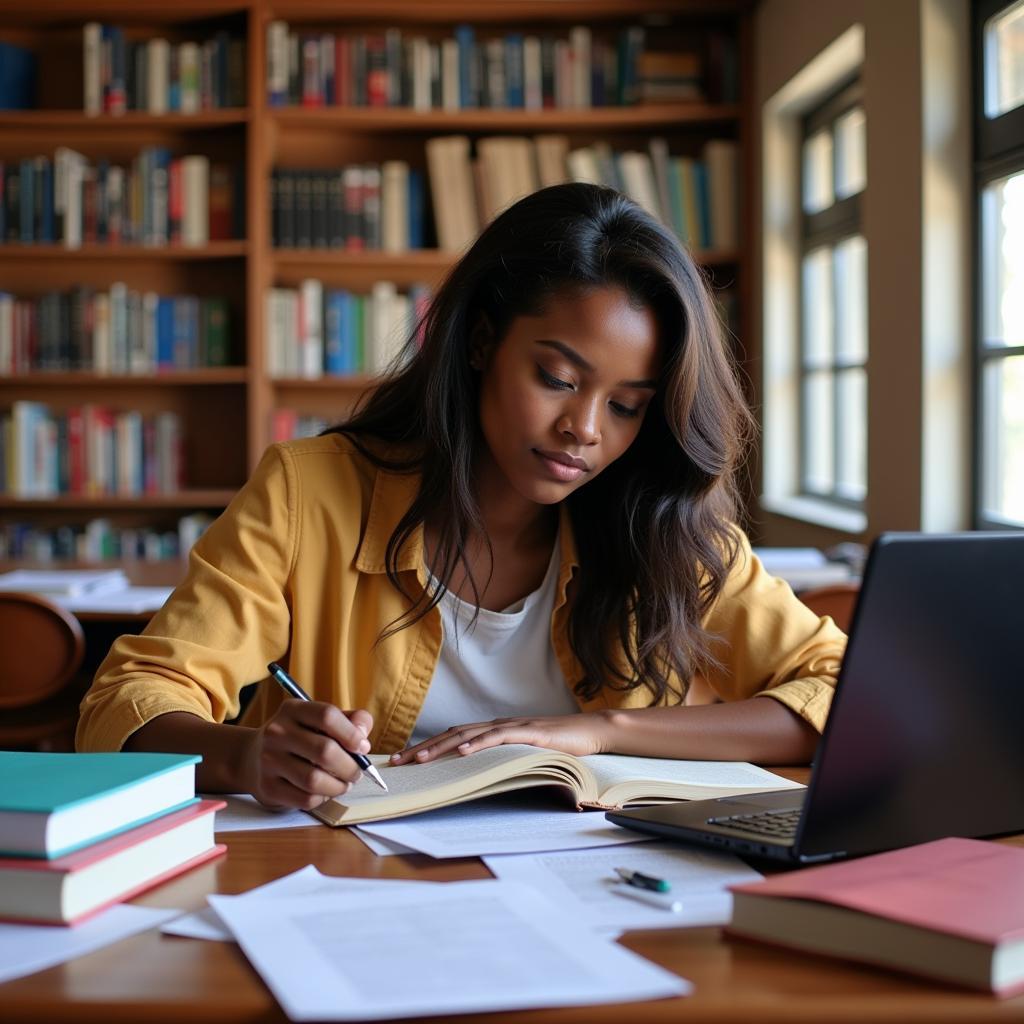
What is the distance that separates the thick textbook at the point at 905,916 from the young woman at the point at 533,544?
507mm

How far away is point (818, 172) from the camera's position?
4.34 metres

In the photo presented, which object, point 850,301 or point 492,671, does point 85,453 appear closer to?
point 850,301

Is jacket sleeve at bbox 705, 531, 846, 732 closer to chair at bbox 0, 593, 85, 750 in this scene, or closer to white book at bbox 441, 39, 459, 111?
chair at bbox 0, 593, 85, 750

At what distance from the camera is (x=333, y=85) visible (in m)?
4.57

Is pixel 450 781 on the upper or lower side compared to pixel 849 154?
lower

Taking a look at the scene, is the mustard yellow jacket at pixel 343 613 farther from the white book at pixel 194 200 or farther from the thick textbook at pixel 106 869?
the white book at pixel 194 200

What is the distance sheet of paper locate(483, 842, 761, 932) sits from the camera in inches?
34.5

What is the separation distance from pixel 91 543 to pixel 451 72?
2.09 meters

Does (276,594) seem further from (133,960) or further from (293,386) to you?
(293,386)

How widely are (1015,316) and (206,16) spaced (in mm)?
3054

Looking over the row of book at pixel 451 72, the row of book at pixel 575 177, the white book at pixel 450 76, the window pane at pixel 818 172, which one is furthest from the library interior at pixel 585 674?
the white book at pixel 450 76

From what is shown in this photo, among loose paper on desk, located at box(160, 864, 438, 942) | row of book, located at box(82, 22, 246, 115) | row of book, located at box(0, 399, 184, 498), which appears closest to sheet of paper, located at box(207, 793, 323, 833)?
loose paper on desk, located at box(160, 864, 438, 942)

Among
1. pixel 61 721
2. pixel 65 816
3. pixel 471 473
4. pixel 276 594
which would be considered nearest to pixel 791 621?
pixel 471 473

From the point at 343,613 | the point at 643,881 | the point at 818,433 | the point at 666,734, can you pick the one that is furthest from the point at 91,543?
the point at 643,881
